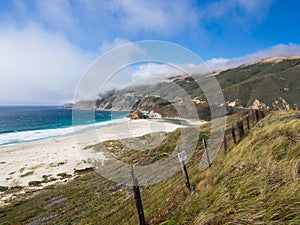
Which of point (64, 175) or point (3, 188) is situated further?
point (64, 175)

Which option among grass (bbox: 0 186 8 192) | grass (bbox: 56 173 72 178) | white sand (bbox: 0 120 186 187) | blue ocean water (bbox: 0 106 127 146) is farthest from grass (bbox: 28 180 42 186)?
blue ocean water (bbox: 0 106 127 146)

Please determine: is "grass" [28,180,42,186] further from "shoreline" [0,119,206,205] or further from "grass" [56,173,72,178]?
"grass" [56,173,72,178]

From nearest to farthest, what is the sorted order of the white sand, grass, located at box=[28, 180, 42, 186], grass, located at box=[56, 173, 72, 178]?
grass, located at box=[28, 180, 42, 186] < grass, located at box=[56, 173, 72, 178] < the white sand

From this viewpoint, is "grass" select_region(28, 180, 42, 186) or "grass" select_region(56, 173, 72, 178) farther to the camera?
"grass" select_region(56, 173, 72, 178)

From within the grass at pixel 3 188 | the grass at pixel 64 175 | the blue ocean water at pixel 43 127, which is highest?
the blue ocean water at pixel 43 127

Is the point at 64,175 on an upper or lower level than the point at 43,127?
lower

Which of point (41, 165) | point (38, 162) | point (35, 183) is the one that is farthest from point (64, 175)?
point (38, 162)

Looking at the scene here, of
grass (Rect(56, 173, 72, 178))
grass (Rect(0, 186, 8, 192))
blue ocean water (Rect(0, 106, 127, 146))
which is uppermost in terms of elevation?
blue ocean water (Rect(0, 106, 127, 146))

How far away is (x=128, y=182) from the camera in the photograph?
10.5 metres

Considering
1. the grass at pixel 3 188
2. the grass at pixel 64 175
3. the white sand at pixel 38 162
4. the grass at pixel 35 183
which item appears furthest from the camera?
the white sand at pixel 38 162

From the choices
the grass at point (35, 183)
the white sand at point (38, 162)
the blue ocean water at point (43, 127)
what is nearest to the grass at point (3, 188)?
the white sand at point (38, 162)

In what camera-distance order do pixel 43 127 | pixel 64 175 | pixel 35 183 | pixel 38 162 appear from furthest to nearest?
pixel 43 127 < pixel 38 162 < pixel 64 175 < pixel 35 183

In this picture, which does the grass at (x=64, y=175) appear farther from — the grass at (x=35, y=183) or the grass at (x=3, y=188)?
the grass at (x=3, y=188)

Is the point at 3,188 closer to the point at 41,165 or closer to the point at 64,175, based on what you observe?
the point at 64,175
